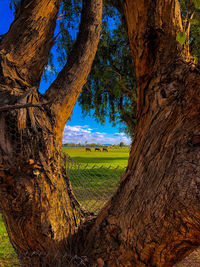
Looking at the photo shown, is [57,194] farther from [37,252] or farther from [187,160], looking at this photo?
[187,160]

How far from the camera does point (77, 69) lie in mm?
2020

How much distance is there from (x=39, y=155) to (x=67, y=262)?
2.85 ft

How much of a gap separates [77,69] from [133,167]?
1156mm

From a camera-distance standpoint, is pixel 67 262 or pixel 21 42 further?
pixel 21 42

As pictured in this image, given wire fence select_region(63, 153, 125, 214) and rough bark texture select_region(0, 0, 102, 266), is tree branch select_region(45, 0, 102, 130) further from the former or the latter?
wire fence select_region(63, 153, 125, 214)

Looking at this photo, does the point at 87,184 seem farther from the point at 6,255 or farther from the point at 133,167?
the point at 133,167

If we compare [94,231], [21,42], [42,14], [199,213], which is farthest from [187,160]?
[42,14]

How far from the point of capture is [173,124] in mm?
1288

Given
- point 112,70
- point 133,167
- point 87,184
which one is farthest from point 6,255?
point 112,70

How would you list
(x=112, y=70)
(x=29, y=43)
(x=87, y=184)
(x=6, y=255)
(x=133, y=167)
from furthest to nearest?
(x=112, y=70)
(x=87, y=184)
(x=6, y=255)
(x=29, y=43)
(x=133, y=167)

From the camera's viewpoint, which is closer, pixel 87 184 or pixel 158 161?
pixel 158 161

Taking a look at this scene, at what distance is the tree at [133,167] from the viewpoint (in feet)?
3.71

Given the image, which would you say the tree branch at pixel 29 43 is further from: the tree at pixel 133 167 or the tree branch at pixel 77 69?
the tree branch at pixel 77 69

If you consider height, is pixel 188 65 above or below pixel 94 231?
above
